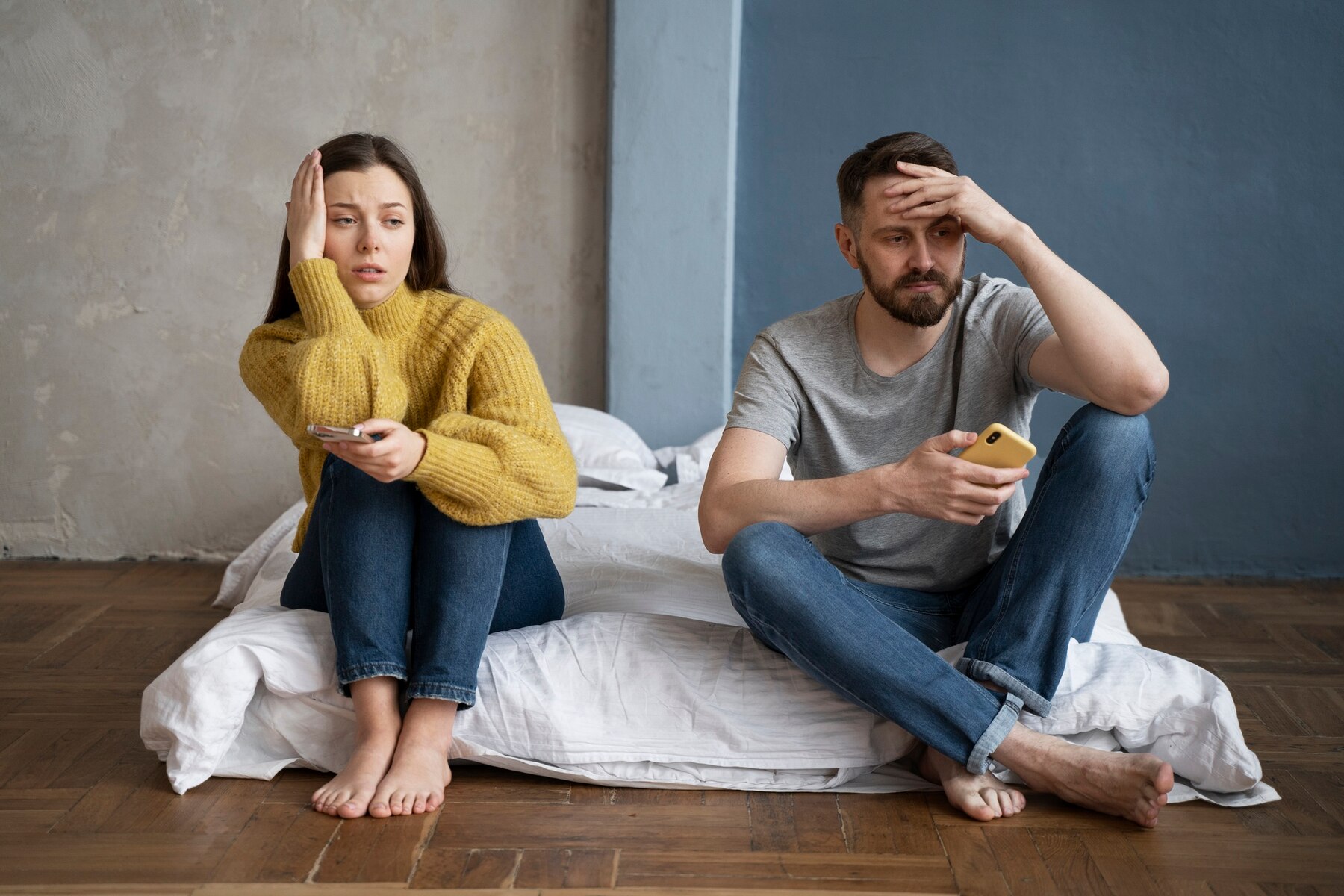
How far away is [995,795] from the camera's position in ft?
5.19

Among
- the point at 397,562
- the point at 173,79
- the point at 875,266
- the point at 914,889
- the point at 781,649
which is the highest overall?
the point at 173,79

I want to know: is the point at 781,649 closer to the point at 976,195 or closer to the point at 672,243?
the point at 976,195

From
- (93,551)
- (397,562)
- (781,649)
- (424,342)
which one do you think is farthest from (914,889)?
(93,551)

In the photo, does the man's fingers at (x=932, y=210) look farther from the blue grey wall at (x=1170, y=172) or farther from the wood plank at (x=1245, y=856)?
the blue grey wall at (x=1170, y=172)

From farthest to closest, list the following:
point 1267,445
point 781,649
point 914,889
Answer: point 1267,445
point 781,649
point 914,889

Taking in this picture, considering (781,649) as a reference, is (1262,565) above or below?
below

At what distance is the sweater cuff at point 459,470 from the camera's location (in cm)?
156

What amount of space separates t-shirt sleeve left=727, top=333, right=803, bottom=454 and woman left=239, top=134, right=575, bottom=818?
286 mm

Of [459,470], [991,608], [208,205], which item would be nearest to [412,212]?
[459,470]

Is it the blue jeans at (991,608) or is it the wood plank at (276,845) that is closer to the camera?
the wood plank at (276,845)

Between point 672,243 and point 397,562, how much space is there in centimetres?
183

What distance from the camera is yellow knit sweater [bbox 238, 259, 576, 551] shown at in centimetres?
161

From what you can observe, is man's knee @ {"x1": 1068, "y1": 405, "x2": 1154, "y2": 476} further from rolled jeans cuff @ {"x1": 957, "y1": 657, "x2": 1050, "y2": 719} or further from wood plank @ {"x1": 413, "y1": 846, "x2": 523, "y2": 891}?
wood plank @ {"x1": 413, "y1": 846, "x2": 523, "y2": 891}

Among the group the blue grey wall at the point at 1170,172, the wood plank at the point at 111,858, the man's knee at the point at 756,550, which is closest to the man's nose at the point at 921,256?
the man's knee at the point at 756,550
